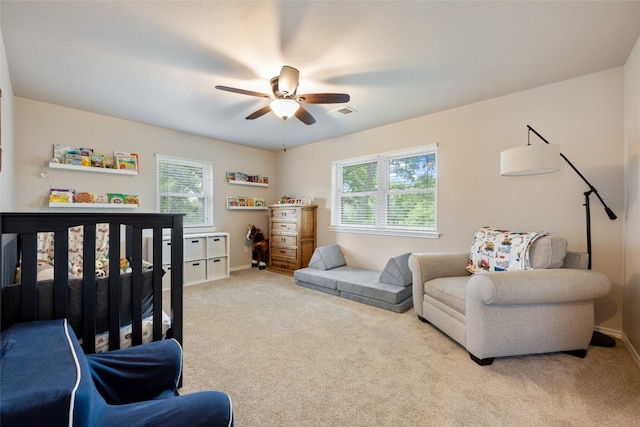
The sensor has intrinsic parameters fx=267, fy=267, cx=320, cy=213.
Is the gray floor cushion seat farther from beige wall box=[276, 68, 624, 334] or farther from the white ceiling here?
the white ceiling

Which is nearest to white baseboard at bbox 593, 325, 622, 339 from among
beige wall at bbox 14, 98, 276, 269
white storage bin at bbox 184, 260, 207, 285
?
white storage bin at bbox 184, 260, 207, 285

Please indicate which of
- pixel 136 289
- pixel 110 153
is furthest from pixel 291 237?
pixel 136 289

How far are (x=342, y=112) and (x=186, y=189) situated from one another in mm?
2898

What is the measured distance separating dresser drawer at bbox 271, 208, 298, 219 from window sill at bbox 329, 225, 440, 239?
2.25ft

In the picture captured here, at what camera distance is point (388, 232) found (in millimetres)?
3979

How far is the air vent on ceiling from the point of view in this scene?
333 cm

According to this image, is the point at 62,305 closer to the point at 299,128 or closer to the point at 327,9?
the point at 327,9

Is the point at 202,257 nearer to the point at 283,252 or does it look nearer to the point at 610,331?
the point at 283,252

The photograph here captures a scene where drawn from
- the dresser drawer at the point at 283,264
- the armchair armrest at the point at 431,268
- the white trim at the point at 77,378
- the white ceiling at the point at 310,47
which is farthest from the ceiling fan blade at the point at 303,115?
the dresser drawer at the point at 283,264

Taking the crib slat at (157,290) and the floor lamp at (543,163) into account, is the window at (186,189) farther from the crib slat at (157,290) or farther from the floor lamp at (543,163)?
the floor lamp at (543,163)

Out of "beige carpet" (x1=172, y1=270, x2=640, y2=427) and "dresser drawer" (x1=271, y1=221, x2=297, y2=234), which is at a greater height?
"dresser drawer" (x1=271, y1=221, x2=297, y2=234)

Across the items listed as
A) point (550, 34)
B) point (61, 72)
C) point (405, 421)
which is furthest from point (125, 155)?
point (550, 34)

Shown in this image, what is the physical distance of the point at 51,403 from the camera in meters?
0.69

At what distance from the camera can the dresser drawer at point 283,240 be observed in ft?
15.3
